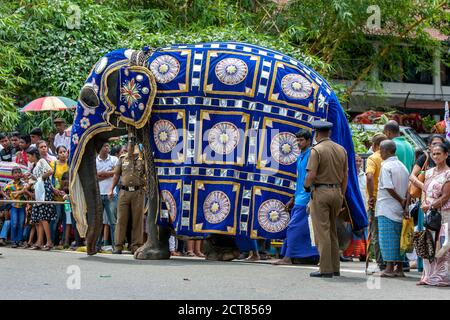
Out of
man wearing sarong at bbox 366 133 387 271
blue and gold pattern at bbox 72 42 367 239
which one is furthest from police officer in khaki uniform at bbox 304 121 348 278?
blue and gold pattern at bbox 72 42 367 239

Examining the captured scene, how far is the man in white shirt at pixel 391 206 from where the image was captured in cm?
1266

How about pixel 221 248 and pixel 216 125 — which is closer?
pixel 216 125

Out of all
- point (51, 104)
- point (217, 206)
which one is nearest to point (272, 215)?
point (217, 206)

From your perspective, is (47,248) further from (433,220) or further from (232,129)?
(433,220)

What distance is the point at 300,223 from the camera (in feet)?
45.1

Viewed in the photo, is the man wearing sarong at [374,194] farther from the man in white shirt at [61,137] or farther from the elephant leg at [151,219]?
the man in white shirt at [61,137]

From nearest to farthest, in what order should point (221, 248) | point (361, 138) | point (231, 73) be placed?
1. point (231, 73)
2. point (221, 248)
3. point (361, 138)

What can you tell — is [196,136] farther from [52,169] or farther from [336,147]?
[52,169]

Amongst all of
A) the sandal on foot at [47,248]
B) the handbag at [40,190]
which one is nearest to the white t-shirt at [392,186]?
the sandal on foot at [47,248]

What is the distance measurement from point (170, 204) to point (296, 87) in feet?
7.02

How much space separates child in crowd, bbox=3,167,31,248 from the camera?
18.4 meters

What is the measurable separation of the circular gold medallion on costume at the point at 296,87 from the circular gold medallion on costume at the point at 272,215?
4.41ft

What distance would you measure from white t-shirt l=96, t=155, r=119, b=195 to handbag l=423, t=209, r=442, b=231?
23.0 ft

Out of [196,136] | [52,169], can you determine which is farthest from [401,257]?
[52,169]
